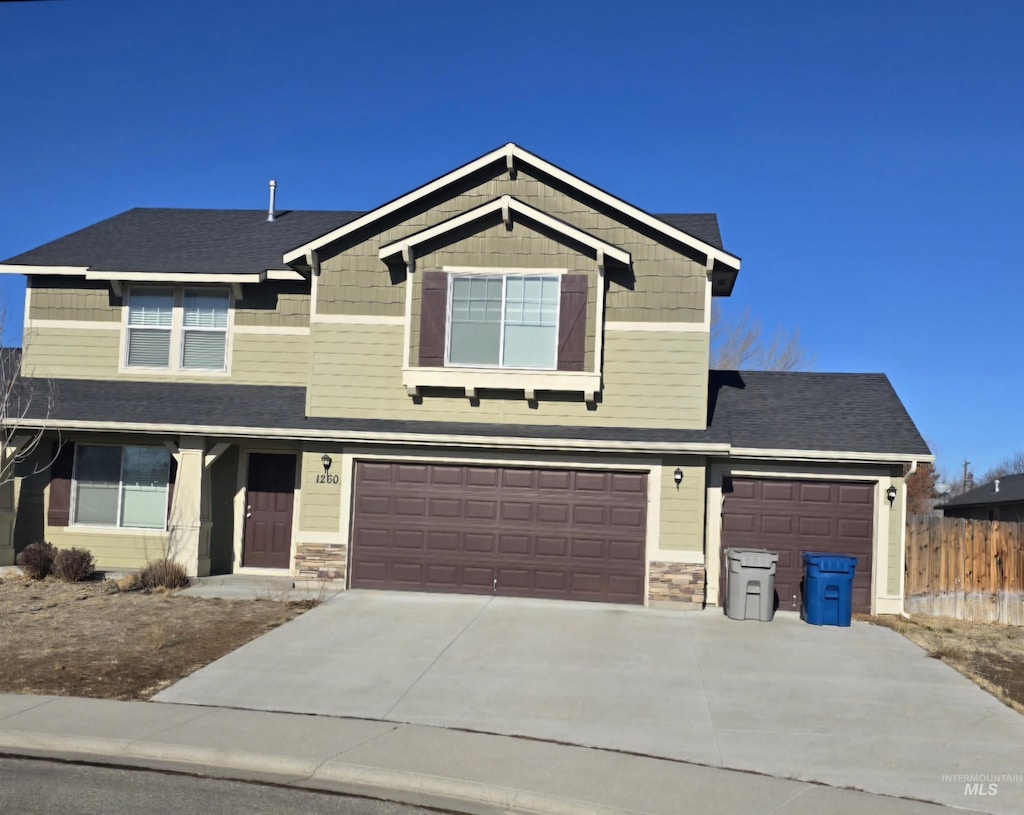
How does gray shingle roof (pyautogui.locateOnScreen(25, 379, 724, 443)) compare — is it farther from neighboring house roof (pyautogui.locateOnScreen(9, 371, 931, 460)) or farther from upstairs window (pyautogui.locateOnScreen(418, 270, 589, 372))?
upstairs window (pyautogui.locateOnScreen(418, 270, 589, 372))

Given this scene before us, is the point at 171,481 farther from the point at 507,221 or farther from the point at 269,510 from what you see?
the point at 507,221

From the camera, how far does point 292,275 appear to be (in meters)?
17.4

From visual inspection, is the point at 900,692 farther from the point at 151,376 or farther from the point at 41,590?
the point at 151,376

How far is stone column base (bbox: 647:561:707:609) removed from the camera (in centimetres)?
1510

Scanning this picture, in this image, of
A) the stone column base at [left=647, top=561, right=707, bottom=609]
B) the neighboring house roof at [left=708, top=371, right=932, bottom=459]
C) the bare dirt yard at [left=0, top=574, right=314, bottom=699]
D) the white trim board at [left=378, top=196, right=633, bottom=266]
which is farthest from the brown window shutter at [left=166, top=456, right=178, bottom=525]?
the neighboring house roof at [left=708, top=371, right=932, bottom=459]

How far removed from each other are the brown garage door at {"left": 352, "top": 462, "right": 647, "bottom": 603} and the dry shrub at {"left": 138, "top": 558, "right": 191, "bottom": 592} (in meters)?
2.77

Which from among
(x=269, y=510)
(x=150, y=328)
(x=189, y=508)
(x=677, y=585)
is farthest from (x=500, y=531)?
(x=150, y=328)

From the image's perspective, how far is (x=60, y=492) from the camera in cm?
1750

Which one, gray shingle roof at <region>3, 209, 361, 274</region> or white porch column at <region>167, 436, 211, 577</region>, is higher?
gray shingle roof at <region>3, 209, 361, 274</region>

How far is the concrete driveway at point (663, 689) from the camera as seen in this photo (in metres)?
8.30

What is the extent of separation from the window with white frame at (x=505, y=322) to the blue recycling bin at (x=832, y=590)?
5119 millimetres

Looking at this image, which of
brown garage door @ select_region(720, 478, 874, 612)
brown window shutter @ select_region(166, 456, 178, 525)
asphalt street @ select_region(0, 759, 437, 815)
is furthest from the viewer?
brown window shutter @ select_region(166, 456, 178, 525)

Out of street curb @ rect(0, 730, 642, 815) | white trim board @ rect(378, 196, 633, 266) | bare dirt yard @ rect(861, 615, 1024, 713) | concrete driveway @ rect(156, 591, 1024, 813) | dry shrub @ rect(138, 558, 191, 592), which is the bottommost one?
street curb @ rect(0, 730, 642, 815)

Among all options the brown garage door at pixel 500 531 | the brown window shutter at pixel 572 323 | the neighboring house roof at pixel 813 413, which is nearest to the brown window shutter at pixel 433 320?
the brown garage door at pixel 500 531
